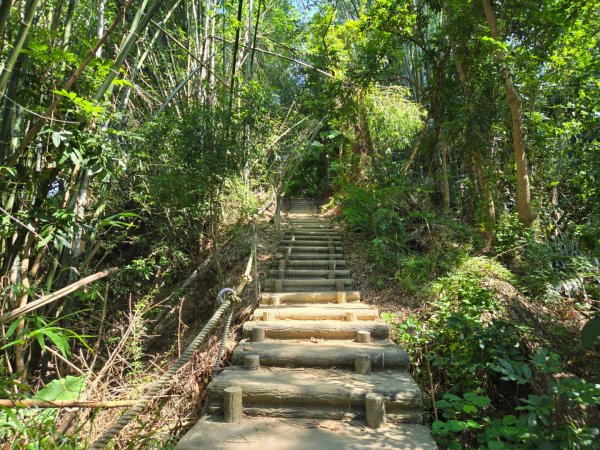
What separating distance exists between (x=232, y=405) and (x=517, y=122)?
4792 mm

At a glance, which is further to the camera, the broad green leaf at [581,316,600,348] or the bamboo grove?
the bamboo grove

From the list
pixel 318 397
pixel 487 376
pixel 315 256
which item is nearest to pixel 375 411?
pixel 318 397

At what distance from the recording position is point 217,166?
466 cm

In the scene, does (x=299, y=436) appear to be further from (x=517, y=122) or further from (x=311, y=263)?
(x=517, y=122)

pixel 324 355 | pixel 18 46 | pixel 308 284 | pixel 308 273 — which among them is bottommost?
pixel 324 355

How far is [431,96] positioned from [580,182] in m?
2.79

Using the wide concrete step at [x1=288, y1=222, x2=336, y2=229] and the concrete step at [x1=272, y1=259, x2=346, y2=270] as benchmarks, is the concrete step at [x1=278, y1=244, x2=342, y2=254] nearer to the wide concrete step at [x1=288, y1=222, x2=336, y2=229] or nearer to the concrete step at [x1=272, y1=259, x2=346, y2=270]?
the concrete step at [x1=272, y1=259, x2=346, y2=270]

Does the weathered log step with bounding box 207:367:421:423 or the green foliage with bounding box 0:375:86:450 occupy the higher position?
the green foliage with bounding box 0:375:86:450

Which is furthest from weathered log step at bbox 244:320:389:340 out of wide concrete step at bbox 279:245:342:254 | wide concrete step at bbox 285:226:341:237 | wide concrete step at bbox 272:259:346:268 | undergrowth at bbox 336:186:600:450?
wide concrete step at bbox 285:226:341:237

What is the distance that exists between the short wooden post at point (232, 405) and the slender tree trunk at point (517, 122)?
458 cm

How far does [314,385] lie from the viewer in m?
2.66

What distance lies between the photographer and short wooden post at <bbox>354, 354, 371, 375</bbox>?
294 centimetres

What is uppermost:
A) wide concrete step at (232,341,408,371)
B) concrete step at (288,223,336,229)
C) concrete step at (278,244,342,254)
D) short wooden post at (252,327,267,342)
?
concrete step at (288,223,336,229)

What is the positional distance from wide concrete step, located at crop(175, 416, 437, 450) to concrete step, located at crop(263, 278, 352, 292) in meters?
2.47
